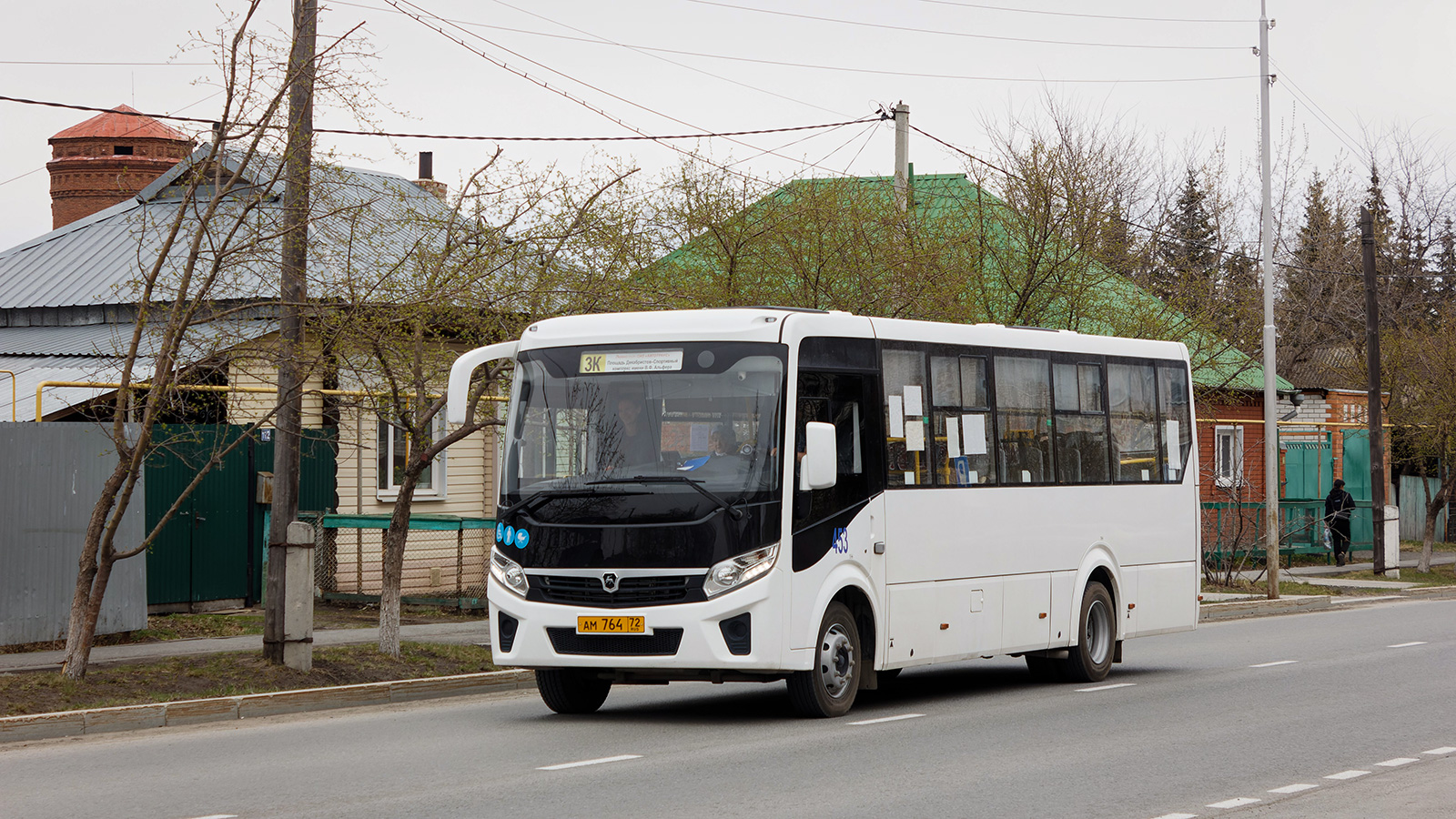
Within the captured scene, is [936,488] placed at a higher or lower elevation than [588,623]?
higher

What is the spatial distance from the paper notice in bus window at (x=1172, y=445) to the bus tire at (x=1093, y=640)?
5.61 feet

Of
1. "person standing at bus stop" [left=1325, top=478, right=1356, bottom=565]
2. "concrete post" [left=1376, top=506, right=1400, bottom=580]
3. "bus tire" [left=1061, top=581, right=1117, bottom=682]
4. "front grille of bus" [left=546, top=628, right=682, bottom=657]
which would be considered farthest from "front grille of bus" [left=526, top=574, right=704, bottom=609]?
"person standing at bus stop" [left=1325, top=478, right=1356, bottom=565]

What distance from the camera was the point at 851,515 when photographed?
12375mm

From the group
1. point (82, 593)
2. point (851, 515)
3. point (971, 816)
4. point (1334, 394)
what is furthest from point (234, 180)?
point (1334, 394)

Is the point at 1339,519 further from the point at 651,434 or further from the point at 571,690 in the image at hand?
the point at 651,434

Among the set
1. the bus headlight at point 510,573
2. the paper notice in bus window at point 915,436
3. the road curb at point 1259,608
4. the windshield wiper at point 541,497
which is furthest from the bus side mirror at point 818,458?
the road curb at point 1259,608

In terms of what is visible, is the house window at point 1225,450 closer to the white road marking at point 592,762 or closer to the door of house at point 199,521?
the door of house at point 199,521

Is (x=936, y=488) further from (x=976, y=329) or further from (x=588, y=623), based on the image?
(x=588, y=623)

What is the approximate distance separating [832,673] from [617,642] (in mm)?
1687

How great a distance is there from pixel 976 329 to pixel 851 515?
2.61m

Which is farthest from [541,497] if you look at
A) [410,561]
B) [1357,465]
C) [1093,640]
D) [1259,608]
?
[1357,465]

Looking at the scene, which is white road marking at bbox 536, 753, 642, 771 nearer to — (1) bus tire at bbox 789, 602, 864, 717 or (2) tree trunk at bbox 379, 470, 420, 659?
(1) bus tire at bbox 789, 602, 864, 717

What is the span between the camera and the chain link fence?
2177 cm

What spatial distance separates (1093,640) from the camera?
618 inches
